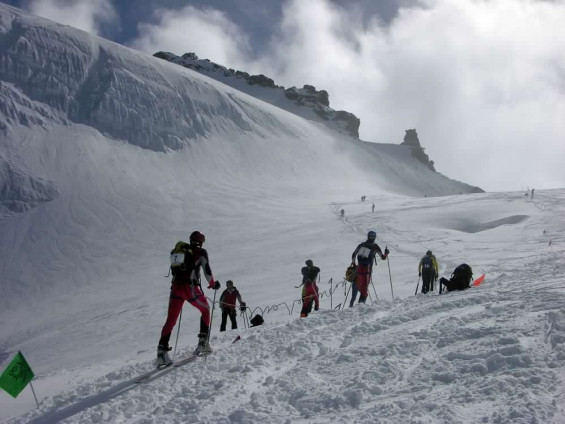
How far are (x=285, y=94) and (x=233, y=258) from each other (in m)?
112

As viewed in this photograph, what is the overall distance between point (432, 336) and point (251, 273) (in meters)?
17.1

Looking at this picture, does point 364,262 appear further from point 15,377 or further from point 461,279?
Result: point 15,377

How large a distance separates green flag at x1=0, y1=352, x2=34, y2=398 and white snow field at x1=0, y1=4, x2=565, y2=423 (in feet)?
0.97

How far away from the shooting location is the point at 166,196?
4231 centimetres

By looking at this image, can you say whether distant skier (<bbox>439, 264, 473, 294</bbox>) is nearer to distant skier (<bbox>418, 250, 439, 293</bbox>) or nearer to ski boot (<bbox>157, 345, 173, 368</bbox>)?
distant skier (<bbox>418, 250, 439, 293</bbox>)

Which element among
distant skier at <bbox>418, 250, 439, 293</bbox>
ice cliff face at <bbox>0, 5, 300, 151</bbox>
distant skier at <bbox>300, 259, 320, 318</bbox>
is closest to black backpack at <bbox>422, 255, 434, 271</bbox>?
distant skier at <bbox>418, 250, 439, 293</bbox>

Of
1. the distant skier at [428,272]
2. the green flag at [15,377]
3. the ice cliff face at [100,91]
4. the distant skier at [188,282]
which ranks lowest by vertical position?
the green flag at [15,377]

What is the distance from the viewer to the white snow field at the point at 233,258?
15.3 feet

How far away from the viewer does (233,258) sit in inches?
1041

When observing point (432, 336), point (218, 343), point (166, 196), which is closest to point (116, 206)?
point (166, 196)

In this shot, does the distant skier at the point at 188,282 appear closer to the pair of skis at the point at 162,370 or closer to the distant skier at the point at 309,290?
the pair of skis at the point at 162,370

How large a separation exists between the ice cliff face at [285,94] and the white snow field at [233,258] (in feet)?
90.4

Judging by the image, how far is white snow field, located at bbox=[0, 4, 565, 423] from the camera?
15.3 feet

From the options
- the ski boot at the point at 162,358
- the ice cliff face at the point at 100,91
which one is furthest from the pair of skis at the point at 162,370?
the ice cliff face at the point at 100,91
